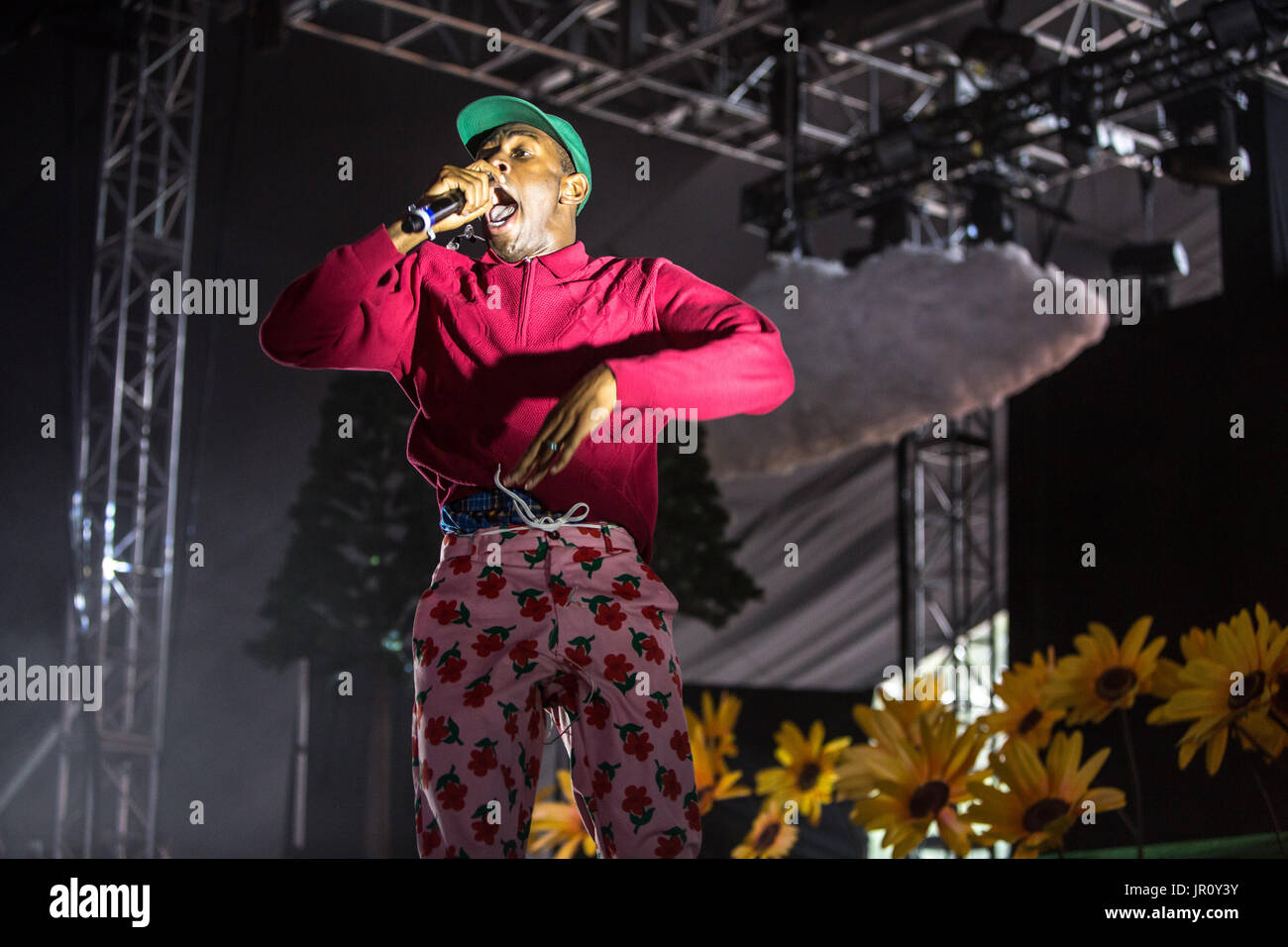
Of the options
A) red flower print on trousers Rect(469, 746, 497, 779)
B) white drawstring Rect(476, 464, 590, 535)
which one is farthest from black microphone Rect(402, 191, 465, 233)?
red flower print on trousers Rect(469, 746, 497, 779)

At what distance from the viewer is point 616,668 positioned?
1.05 meters

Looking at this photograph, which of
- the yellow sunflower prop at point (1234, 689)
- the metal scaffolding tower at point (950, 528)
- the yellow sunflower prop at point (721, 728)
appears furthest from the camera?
the metal scaffolding tower at point (950, 528)

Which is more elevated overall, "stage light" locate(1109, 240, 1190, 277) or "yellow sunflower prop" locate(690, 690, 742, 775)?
"stage light" locate(1109, 240, 1190, 277)

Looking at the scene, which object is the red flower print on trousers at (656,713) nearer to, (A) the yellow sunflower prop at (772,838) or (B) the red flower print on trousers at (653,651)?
(B) the red flower print on trousers at (653,651)

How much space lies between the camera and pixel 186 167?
4.33 metres

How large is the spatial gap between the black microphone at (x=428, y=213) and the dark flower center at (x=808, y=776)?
192 cm

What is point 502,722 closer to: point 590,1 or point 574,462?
point 574,462

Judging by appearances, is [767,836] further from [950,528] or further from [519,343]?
[950,528]

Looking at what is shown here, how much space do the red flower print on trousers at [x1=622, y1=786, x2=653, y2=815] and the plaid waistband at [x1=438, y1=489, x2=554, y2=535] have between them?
0.25 m

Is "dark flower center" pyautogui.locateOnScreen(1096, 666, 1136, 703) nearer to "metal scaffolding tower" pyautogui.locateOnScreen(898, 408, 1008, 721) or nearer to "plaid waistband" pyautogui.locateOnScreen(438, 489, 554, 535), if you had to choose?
"plaid waistband" pyautogui.locateOnScreen(438, 489, 554, 535)

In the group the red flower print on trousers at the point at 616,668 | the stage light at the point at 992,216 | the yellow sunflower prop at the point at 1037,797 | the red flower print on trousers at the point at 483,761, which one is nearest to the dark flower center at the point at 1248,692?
the yellow sunflower prop at the point at 1037,797

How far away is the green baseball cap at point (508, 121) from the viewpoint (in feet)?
3.99

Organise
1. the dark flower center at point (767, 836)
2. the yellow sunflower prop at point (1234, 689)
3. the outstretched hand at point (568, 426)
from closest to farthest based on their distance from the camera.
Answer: the outstretched hand at point (568, 426) → the yellow sunflower prop at point (1234, 689) → the dark flower center at point (767, 836)

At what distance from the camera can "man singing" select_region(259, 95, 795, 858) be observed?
40.5 inches
